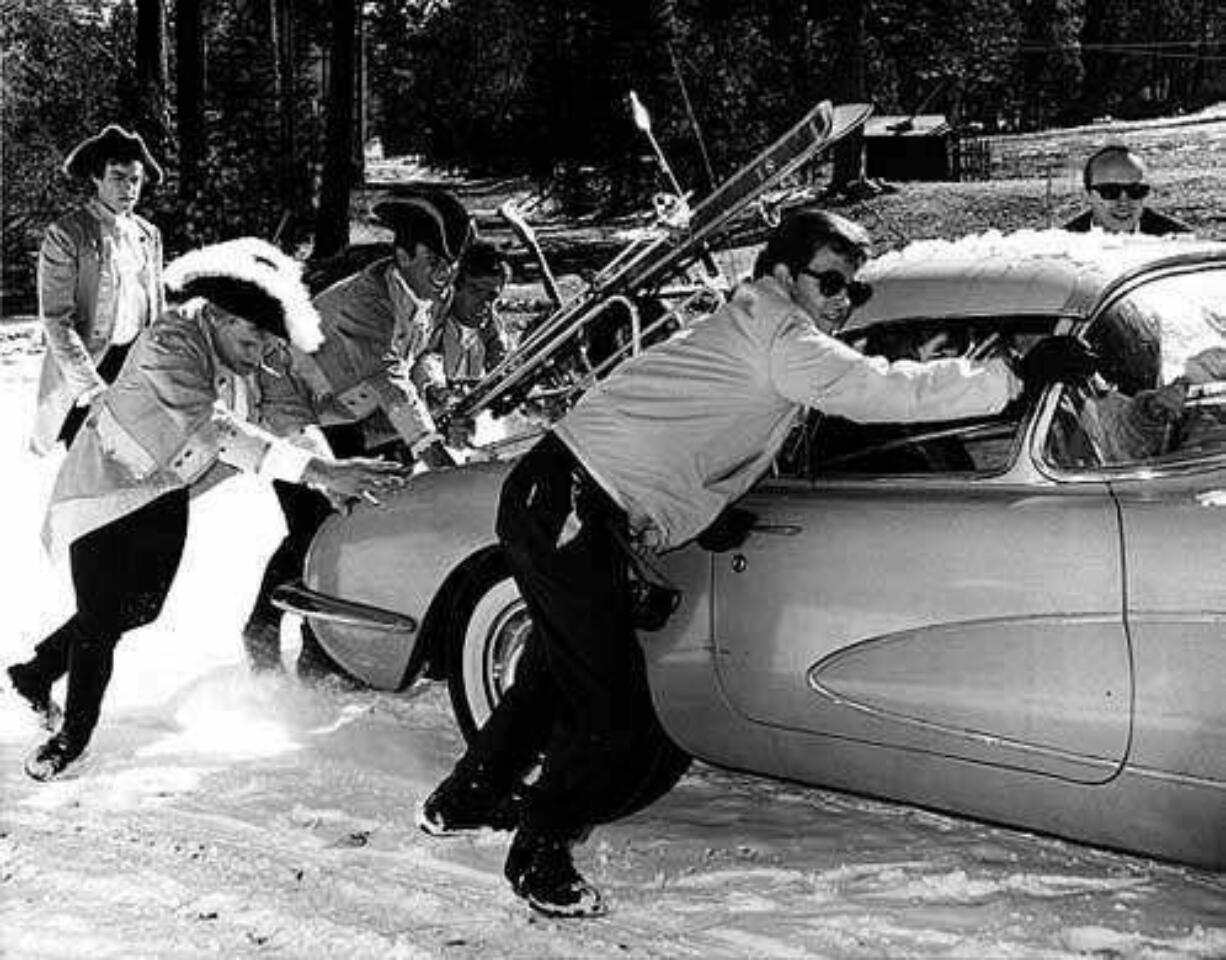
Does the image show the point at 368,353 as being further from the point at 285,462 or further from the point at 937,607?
the point at 937,607

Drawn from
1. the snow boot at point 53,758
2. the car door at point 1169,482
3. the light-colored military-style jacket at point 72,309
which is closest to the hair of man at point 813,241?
the car door at point 1169,482

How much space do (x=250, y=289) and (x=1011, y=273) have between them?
2231 mm

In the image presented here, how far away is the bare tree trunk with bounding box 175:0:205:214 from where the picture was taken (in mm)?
23091

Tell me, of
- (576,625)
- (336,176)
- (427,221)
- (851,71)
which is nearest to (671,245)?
(427,221)

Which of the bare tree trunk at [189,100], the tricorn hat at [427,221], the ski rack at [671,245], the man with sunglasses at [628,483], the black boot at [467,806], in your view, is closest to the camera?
the man with sunglasses at [628,483]

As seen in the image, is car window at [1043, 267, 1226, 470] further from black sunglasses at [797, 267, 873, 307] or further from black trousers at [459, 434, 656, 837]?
black trousers at [459, 434, 656, 837]

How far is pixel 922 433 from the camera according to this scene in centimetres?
437

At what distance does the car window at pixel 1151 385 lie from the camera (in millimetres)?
4070

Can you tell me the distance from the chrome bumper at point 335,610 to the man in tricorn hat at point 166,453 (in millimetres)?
460

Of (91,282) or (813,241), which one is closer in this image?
(813,241)

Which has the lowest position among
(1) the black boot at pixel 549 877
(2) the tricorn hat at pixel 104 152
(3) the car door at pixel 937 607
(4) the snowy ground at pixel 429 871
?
(4) the snowy ground at pixel 429 871

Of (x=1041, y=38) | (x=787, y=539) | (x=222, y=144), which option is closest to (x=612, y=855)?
(x=787, y=539)

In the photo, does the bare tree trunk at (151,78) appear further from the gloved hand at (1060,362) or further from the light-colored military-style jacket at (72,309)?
the gloved hand at (1060,362)

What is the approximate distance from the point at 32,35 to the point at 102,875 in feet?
93.6
